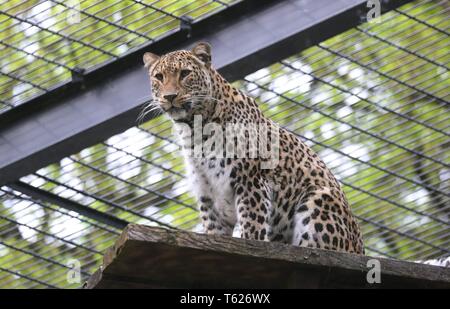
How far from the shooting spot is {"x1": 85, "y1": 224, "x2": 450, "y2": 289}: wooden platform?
6.59 metres

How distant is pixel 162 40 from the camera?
978 centimetres

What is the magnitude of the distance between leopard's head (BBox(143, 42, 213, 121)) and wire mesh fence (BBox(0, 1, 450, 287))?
1543 millimetres

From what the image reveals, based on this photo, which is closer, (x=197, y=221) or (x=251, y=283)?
(x=251, y=283)

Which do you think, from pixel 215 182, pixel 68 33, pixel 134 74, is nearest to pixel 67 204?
pixel 134 74

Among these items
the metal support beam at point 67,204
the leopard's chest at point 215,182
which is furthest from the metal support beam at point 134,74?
the leopard's chest at point 215,182

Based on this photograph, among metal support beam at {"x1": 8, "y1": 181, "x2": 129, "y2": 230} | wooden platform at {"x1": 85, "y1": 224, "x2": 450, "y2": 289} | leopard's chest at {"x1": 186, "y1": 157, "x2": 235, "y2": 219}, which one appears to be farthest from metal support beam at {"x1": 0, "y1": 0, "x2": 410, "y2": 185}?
wooden platform at {"x1": 85, "y1": 224, "x2": 450, "y2": 289}

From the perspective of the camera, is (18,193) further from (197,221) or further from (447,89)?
(447,89)

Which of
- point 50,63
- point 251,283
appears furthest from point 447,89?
point 251,283

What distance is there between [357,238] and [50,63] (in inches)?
109

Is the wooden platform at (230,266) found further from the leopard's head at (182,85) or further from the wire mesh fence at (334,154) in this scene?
the wire mesh fence at (334,154)

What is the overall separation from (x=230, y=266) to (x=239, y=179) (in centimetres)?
186

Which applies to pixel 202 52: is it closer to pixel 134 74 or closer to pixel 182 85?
pixel 182 85
